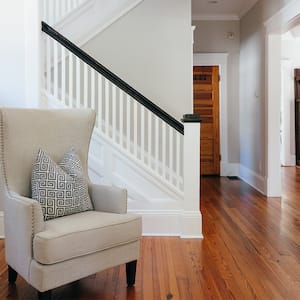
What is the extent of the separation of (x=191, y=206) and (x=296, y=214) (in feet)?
4.95

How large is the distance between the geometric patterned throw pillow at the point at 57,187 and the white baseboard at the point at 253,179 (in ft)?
11.9

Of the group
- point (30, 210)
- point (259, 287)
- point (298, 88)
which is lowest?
point (259, 287)

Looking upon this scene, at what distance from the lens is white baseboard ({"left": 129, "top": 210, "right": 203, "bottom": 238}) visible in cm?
362

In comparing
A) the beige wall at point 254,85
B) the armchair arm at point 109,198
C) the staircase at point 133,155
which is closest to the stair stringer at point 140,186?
the staircase at point 133,155

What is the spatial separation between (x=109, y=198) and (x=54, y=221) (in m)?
0.42

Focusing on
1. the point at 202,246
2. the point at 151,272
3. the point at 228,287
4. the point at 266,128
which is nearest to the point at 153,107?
the point at 202,246

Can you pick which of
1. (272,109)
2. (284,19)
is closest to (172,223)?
(272,109)

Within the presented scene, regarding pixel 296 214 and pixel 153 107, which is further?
pixel 296 214

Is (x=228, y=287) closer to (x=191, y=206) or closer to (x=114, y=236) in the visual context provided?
(x=114, y=236)

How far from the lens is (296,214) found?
4.50 metres

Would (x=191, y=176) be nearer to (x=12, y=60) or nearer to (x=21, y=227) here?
(x=21, y=227)

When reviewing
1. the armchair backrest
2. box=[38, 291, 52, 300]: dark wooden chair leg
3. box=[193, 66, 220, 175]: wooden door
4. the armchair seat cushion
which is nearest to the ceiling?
box=[193, 66, 220, 175]: wooden door

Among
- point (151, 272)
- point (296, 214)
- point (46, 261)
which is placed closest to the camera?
point (46, 261)

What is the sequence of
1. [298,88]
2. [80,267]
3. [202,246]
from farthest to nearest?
1. [298,88]
2. [202,246]
3. [80,267]
